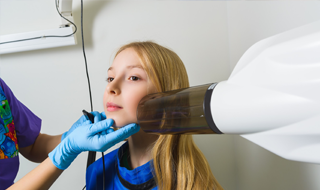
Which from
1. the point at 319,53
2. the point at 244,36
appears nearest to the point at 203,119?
the point at 319,53

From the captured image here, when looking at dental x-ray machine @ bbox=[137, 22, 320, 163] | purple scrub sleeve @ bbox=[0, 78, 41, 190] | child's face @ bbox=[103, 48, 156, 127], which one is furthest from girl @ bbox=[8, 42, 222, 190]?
dental x-ray machine @ bbox=[137, 22, 320, 163]

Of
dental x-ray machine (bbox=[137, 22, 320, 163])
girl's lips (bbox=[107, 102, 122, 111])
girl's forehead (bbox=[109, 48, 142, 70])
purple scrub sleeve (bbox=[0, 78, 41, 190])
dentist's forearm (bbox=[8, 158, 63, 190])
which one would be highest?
girl's forehead (bbox=[109, 48, 142, 70])

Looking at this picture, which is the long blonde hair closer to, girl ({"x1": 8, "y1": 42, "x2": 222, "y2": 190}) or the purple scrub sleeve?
girl ({"x1": 8, "y1": 42, "x2": 222, "y2": 190})

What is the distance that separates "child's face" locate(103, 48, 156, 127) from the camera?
793mm

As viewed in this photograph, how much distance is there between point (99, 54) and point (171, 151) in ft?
2.55

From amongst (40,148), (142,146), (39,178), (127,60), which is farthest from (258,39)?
(40,148)

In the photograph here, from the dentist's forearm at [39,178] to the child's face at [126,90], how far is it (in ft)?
0.96

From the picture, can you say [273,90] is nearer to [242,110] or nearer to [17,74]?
[242,110]

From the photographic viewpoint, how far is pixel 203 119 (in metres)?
0.53

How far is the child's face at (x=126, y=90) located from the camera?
0.79 metres

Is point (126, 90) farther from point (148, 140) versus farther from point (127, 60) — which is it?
point (148, 140)

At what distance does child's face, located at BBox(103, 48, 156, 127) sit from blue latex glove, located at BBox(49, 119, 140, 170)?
0.04m

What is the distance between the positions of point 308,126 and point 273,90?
0.08 metres

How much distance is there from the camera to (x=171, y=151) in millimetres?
900
